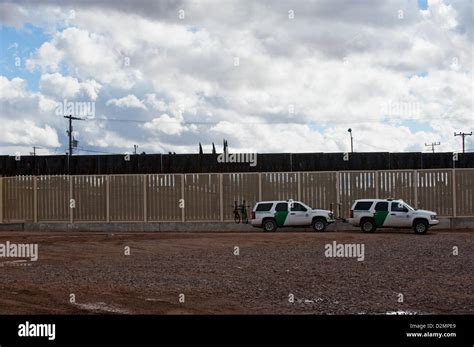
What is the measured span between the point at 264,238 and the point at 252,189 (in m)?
7.57

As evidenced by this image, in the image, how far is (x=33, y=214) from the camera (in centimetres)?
3544

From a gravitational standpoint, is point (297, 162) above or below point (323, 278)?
above

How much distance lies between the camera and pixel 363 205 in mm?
30328

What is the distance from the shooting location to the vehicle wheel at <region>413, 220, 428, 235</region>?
29.4m

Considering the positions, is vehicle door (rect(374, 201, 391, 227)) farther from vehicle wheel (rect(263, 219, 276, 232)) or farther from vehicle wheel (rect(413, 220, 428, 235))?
vehicle wheel (rect(263, 219, 276, 232))

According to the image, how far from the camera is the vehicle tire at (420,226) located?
29391 millimetres

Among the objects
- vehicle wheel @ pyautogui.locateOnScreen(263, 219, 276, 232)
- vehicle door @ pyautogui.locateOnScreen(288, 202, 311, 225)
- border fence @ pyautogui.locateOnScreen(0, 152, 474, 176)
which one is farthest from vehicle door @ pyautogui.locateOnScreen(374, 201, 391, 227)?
border fence @ pyautogui.locateOnScreen(0, 152, 474, 176)

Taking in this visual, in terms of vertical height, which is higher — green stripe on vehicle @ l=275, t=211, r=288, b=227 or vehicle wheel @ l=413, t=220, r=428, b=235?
green stripe on vehicle @ l=275, t=211, r=288, b=227

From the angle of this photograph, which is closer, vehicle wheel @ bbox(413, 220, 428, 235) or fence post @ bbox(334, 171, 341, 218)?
vehicle wheel @ bbox(413, 220, 428, 235)

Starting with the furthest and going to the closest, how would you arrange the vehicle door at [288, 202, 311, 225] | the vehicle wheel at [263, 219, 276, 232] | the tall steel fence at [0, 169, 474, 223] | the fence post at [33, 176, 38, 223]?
1. the fence post at [33, 176, 38, 223]
2. the tall steel fence at [0, 169, 474, 223]
3. the vehicle wheel at [263, 219, 276, 232]
4. the vehicle door at [288, 202, 311, 225]

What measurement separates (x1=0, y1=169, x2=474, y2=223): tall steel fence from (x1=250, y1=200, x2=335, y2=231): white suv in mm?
2390

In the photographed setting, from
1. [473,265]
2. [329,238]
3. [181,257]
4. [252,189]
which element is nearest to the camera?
[473,265]

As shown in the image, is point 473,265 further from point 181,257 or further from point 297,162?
point 297,162
